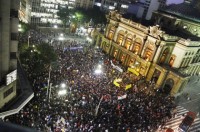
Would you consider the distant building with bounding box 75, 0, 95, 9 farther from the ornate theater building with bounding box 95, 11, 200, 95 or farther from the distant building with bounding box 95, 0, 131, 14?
the ornate theater building with bounding box 95, 11, 200, 95

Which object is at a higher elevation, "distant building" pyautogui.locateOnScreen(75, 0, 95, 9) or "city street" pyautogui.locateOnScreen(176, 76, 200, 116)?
"distant building" pyautogui.locateOnScreen(75, 0, 95, 9)

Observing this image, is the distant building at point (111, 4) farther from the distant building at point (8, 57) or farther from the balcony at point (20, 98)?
the distant building at point (8, 57)

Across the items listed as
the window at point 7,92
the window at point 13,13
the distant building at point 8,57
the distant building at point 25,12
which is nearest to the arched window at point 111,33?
the distant building at point 25,12

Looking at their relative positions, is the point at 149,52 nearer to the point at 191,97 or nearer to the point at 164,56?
the point at 164,56

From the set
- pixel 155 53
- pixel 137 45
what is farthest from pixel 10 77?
pixel 137 45

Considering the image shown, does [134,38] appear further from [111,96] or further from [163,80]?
[111,96]

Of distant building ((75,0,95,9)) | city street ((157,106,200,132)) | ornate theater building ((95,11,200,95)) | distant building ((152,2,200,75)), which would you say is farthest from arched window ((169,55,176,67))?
distant building ((75,0,95,9))

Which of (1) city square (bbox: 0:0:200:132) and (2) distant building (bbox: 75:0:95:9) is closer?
(1) city square (bbox: 0:0:200:132)

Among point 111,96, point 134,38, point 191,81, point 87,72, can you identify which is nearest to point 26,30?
point 87,72
